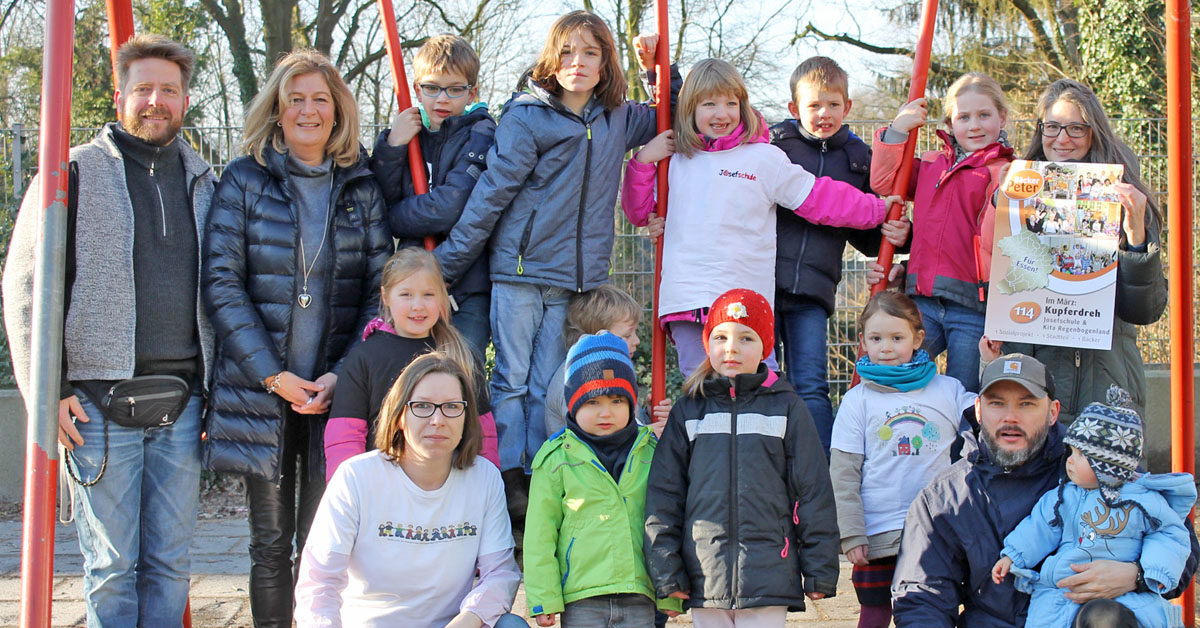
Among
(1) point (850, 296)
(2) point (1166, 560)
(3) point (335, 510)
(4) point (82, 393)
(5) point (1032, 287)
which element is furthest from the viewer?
(1) point (850, 296)

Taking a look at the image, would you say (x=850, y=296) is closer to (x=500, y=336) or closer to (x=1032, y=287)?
(x=1032, y=287)

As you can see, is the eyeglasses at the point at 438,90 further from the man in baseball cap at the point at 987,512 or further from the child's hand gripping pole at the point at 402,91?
the man in baseball cap at the point at 987,512

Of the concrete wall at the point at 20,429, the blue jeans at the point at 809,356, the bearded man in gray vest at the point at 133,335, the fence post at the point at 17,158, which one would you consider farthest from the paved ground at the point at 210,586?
the fence post at the point at 17,158

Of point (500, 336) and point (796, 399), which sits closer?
point (796, 399)

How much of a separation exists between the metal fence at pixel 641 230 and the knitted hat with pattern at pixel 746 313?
10.7 ft

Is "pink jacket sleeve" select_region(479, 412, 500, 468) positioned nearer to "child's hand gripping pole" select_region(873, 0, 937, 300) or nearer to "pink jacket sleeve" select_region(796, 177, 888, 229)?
"pink jacket sleeve" select_region(796, 177, 888, 229)

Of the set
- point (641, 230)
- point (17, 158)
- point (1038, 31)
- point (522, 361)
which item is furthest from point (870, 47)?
point (522, 361)

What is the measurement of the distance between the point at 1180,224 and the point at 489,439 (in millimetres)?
2696

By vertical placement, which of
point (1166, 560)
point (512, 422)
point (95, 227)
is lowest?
point (1166, 560)

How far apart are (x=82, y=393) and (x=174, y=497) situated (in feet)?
1.49

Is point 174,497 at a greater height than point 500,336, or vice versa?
point 500,336

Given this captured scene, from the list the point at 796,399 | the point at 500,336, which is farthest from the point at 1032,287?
the point at 500,336

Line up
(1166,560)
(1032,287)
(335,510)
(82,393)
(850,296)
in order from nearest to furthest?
(1166,560), (335,510), (82,393), (1032,287), (850,296)

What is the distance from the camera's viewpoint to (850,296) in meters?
7.00
